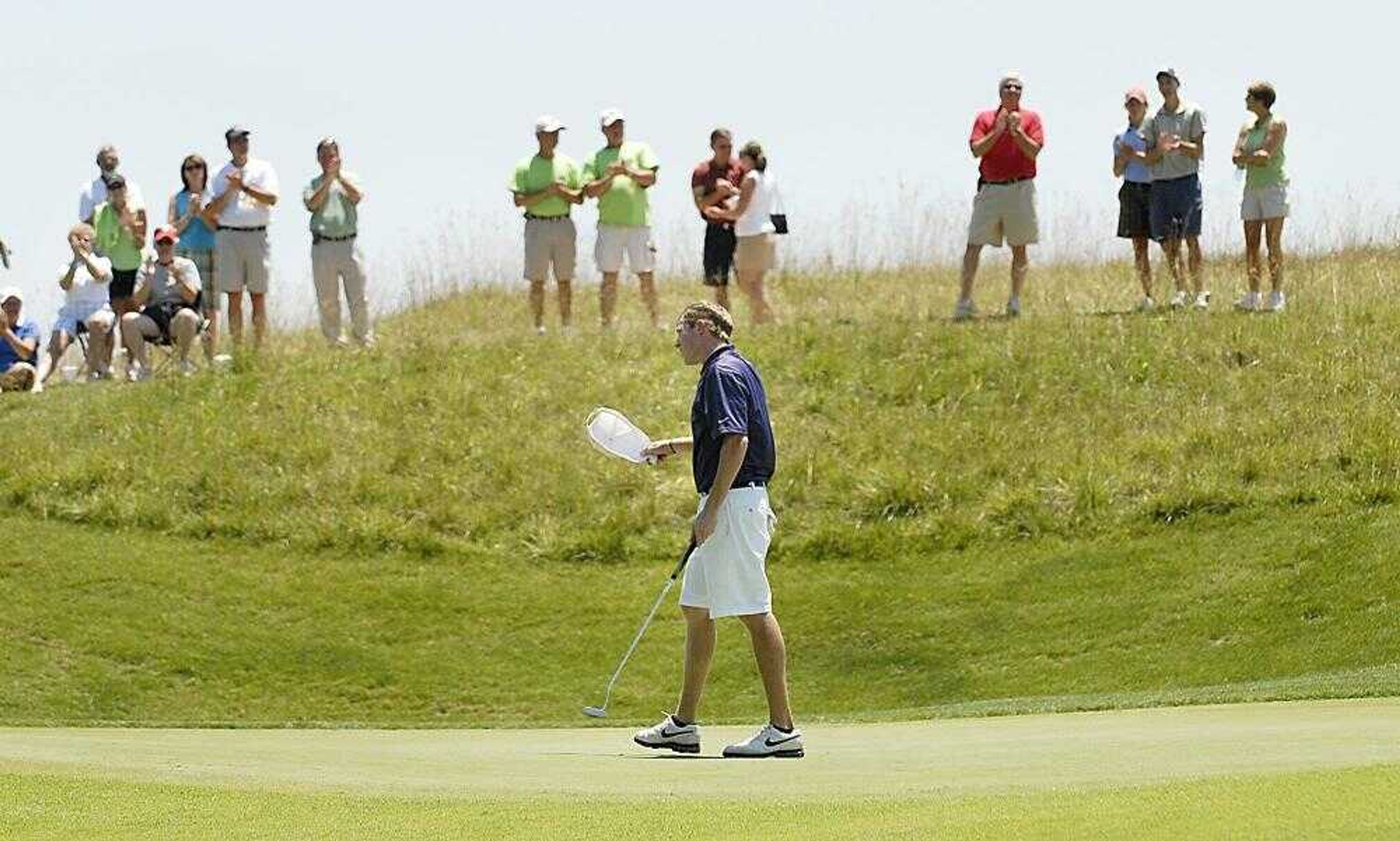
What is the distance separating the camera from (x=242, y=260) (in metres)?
26.2

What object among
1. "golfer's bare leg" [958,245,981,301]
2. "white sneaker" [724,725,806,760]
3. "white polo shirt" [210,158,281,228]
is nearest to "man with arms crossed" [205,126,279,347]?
"white polo shirt" [210,158,281,228]

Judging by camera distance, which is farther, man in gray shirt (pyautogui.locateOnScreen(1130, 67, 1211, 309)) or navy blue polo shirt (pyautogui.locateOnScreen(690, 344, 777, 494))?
man in gray shirt (pyautogui.locateOnScreen(1130, 67, 1211, 309))

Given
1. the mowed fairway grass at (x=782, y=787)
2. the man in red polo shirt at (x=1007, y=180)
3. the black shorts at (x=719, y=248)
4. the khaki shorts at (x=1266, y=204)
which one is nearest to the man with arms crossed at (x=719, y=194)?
the black shorts at (x=719, y=248)

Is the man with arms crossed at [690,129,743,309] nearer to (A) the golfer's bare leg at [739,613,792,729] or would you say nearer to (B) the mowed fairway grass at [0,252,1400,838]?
(B) the mowed fairway grass at [0,252,1400,838]

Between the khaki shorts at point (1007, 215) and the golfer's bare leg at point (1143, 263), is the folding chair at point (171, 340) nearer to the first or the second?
the khaki shorts at point (1007, 215)

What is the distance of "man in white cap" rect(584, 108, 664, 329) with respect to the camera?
26.1 metres

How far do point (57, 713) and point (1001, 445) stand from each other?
31.6 feet

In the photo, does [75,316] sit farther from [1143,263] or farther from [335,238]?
[1143,263]

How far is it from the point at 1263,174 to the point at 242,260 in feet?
35.2

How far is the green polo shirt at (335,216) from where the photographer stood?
2603cm

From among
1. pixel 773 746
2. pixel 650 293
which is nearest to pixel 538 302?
pixel 650 293

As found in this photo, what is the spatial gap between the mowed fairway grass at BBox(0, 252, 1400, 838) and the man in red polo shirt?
3.55 ft

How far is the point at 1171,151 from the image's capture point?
80.3ft

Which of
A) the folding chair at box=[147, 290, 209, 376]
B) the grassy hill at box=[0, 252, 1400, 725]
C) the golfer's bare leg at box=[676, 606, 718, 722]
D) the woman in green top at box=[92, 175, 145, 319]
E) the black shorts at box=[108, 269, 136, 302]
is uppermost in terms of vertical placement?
the woman in green top at box=[92, 175, 145, 319]
